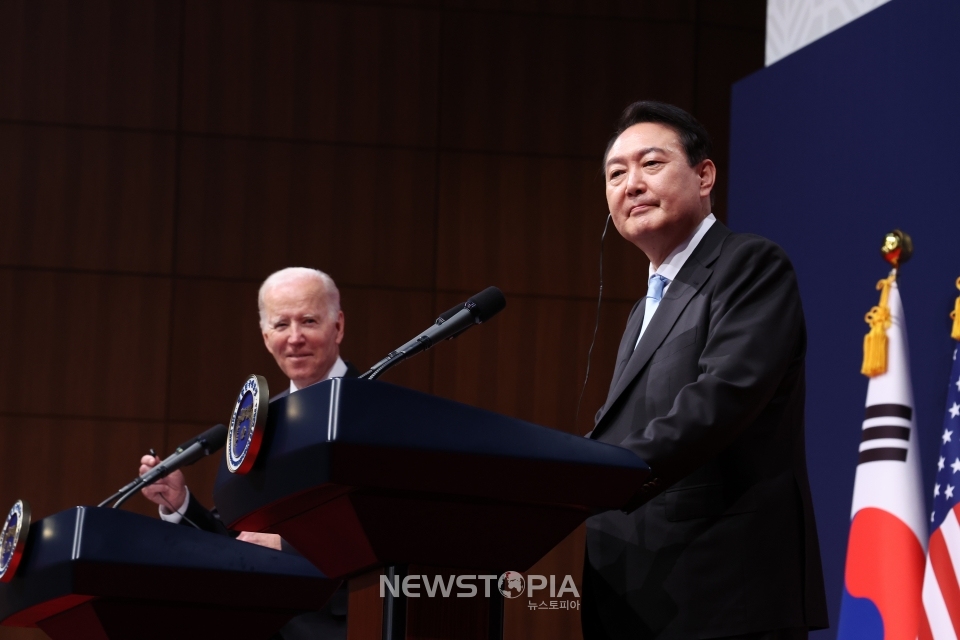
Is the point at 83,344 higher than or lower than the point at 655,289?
higher

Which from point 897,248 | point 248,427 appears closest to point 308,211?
point 897,248

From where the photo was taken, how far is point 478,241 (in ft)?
18.2

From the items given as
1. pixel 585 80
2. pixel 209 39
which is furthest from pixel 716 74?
pixel 209 39

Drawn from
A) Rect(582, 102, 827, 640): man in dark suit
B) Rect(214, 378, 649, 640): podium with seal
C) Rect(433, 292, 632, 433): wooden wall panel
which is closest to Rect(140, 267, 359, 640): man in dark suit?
Rect(582, 102, 827, 640): man in dark suit

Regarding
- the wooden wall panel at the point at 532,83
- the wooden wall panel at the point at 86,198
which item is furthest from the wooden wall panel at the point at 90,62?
the wooden wall panel at the point at 532,83

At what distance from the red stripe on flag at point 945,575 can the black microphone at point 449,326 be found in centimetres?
143

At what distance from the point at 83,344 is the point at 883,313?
378cm

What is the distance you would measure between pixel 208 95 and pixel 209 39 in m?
0.27

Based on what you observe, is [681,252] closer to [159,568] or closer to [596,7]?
[159,568]

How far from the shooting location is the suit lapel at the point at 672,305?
5.66 ft

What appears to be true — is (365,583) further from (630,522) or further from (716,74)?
(716,74)

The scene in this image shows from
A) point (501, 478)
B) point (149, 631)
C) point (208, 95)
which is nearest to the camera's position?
point (501, 478)

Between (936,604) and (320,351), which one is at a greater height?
(320,351)

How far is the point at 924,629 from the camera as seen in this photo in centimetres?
258
